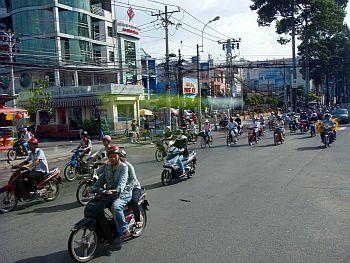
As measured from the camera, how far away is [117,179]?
20.1 ft

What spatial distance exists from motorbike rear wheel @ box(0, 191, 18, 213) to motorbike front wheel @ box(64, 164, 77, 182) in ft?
13.2

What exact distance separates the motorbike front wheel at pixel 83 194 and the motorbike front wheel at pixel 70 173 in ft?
12.5

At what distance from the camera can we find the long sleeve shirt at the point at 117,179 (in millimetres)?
6023

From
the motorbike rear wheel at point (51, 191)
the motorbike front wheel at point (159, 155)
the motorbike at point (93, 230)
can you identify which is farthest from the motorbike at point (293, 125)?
the motorbike at point (93, 230)

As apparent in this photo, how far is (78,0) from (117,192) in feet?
146

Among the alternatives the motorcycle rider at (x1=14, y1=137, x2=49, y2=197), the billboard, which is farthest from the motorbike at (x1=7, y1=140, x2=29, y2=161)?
the billboard

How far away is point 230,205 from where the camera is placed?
27.3 ft

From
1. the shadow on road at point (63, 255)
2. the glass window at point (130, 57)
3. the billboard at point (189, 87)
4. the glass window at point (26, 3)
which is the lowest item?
the shadow on road at point (63, 255)

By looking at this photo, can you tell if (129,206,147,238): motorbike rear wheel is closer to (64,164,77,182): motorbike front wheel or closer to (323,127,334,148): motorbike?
(64,164,77,182): motorbike front wheel

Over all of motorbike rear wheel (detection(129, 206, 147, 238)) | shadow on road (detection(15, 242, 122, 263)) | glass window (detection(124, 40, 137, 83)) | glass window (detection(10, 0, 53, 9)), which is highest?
glass window (detection(10, 0, 53, 9))

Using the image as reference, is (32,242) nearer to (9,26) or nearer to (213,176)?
(213,176)

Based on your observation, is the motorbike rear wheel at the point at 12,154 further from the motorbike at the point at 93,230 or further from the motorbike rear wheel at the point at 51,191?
the motorbike at the point at 93,230

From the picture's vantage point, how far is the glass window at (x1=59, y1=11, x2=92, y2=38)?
4453 cm

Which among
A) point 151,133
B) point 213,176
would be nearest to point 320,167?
point 213,176
